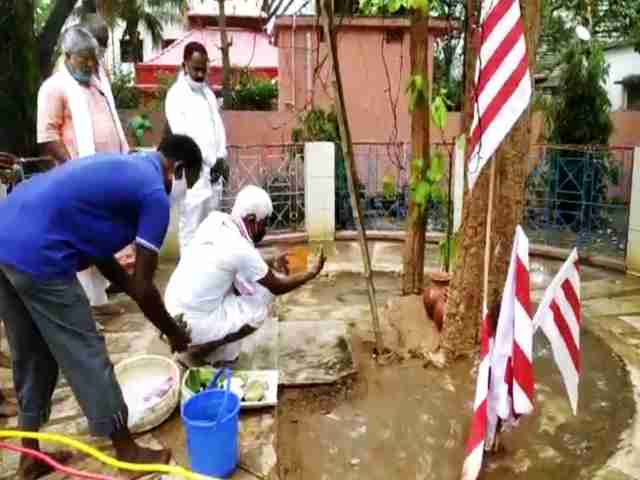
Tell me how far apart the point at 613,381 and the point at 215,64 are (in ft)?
48.8

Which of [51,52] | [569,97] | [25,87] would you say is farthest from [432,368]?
[51,52]

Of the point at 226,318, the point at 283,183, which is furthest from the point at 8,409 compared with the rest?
the point at 283,183

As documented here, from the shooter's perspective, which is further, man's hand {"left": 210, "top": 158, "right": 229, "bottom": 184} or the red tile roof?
the red tile roof

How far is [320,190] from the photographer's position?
22.0 ft

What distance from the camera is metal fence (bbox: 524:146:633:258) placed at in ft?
21.9

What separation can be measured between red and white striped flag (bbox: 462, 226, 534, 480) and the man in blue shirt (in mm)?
1346

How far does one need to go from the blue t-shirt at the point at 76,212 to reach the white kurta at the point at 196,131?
82.6 inches

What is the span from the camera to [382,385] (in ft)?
11.4

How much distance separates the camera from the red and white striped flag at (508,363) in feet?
7.98

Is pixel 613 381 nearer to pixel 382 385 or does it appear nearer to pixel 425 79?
pixel 382 385

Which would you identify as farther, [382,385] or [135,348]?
[135,348]

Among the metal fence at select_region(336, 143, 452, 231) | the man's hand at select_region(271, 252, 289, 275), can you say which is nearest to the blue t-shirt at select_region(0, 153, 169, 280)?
the man's hand at select_region(271, 252, 289, 275)

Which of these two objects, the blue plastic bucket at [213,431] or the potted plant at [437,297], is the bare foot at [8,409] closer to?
the blue plastic bucket at [213,431]

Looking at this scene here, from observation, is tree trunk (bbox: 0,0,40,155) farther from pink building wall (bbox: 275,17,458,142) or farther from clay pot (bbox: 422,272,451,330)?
clay pot (bbox: 422,272,451,330)
